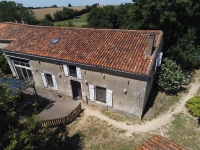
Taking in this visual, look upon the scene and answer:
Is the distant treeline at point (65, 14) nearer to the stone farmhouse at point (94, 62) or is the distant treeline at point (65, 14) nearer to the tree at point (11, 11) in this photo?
the tree at point (11, 11)

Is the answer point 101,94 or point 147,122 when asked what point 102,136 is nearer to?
point 101,94

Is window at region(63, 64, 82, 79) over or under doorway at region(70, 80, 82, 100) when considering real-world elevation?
over

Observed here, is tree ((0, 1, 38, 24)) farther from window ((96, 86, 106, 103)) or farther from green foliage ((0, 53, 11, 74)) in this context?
window ((96, 86, 106, 103))

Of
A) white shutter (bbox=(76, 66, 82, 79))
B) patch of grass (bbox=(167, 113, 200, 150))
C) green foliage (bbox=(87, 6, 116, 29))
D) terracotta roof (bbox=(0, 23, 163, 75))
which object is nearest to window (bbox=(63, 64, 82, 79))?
white shutter (bbox=(76, 66, 82, 79))

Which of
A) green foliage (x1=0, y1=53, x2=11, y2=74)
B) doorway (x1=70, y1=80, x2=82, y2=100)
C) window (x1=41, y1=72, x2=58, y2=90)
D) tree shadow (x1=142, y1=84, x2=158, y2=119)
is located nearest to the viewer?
tree shadow (x1=142, y1=84, x2=158, y2=119)

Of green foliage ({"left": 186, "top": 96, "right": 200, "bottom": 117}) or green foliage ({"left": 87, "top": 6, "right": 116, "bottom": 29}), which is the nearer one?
green foliage ({"left": 186, "top": 96, "right": 200, "bottom": 117})

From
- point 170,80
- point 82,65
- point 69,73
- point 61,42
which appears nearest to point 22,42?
point 61,42
